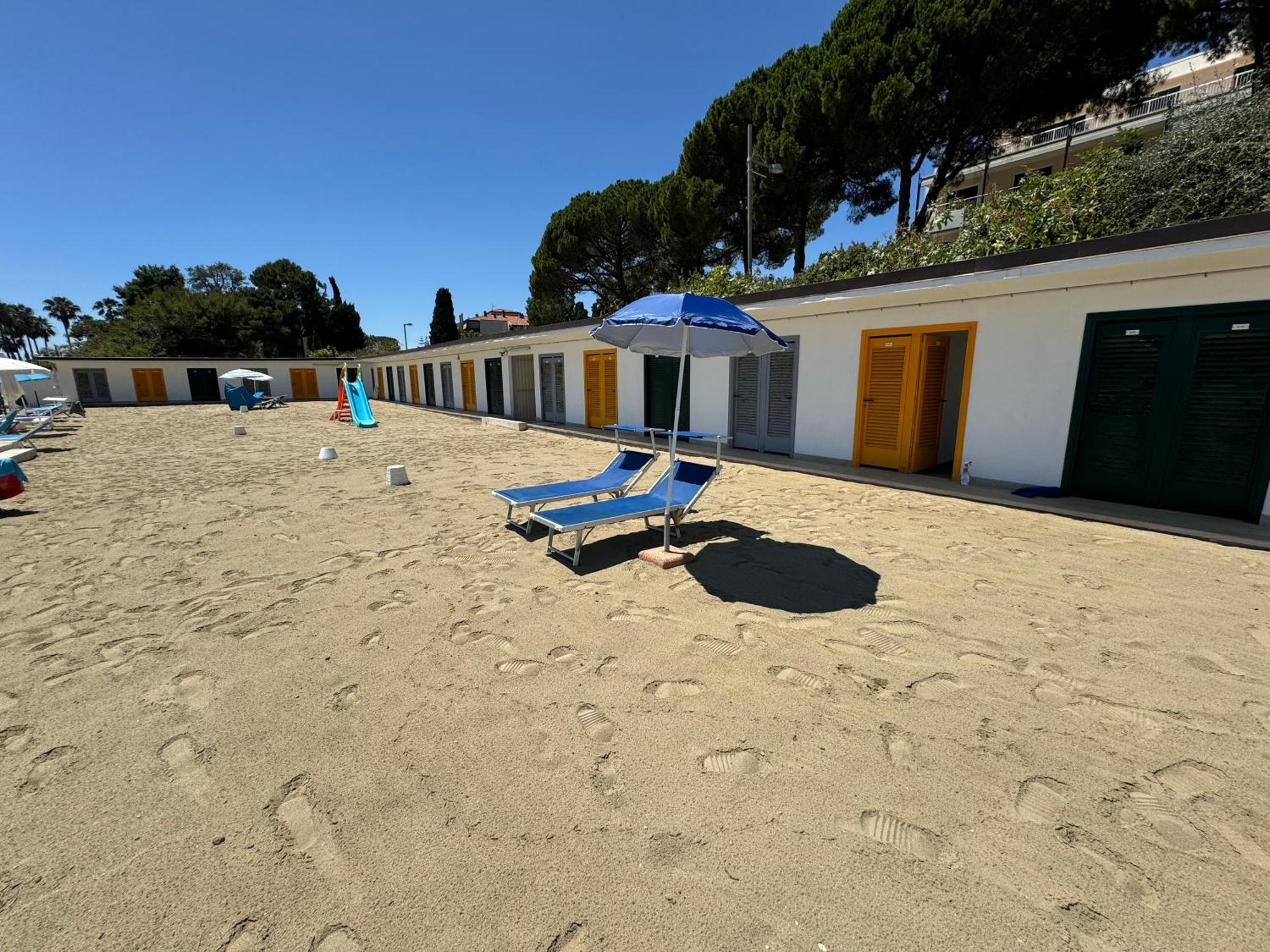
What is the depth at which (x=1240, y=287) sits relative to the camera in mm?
4754

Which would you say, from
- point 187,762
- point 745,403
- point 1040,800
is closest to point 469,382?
point 745,403

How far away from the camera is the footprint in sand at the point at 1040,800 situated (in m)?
1.75

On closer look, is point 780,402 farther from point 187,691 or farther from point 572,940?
point 572,940

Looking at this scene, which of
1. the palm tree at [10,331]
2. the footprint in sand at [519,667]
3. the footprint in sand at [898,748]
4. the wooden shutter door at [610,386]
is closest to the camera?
the footprint in sand at [898,748]

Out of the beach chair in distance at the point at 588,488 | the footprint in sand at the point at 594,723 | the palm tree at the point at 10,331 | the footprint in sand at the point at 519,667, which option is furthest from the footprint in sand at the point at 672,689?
the palm tree at the point at 10,331

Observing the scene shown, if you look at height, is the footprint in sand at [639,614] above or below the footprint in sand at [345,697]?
above

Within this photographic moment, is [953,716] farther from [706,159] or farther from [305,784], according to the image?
[706,159]

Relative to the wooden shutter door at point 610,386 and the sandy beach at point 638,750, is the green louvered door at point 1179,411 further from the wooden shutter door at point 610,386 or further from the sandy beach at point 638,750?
the wooden shutter door at point 610,386

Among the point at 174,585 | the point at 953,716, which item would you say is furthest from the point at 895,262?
the point at 174,585

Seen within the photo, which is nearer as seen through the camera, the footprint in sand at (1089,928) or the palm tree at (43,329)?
the footprint in sand at (1089,928)

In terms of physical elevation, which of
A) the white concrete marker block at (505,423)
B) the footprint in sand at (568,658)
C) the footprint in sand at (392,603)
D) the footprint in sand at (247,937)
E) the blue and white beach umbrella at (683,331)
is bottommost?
Result: the footprint in sand at (247,937)

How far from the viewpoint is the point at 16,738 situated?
7.14 ft

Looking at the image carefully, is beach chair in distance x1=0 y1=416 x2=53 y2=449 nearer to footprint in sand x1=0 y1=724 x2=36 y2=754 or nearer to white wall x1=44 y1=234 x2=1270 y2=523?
footprint in sand x1=0 y1=724 x2=36 y2=754

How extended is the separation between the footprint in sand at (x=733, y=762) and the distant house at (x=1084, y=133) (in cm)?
1832
